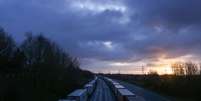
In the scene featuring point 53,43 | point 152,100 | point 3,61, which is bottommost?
point 152,100

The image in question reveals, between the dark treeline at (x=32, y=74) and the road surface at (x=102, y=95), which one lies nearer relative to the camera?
the dark treeline at (x=32, y=74)

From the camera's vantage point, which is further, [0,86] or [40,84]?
[40,84]

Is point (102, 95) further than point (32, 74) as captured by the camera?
Yes

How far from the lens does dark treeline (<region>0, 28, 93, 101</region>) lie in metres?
41.4

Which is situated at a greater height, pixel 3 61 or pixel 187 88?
pixel 3 61

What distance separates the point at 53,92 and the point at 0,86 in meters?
19.4

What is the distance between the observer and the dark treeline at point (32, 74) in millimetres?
41447

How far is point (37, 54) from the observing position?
364 feet

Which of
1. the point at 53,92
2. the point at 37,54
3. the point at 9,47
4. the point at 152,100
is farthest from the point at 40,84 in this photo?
the point at 37,54

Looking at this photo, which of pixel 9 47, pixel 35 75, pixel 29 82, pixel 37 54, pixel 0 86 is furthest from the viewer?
pixel 37 54

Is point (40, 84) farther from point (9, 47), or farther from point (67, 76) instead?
point (9, 47)

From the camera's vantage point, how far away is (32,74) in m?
63.8

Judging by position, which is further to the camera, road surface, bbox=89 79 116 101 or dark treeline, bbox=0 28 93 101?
road surface, bbox=89 79 116 101

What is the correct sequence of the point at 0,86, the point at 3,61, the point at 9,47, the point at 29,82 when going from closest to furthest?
the point at 0,86
the point at 29,82
the point at 3,61
the point at 9,47
